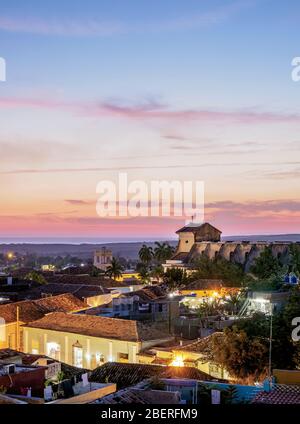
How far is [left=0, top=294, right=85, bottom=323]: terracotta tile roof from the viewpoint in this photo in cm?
2203

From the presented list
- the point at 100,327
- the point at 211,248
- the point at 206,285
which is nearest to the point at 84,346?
the point at 100,327

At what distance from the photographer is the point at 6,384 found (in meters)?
10.2

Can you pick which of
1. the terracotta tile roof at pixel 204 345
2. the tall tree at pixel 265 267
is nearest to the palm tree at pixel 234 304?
the terracotta tile roof at pixel 204 345

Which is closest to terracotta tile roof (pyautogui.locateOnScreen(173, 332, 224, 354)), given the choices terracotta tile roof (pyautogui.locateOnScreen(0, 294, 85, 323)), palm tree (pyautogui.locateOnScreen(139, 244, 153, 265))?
terracotta tile roof (pyautogui.locateOnScreen(0, 294, 85, 323))

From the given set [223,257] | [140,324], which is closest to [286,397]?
[140,324]

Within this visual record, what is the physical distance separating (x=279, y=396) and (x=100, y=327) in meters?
11.0

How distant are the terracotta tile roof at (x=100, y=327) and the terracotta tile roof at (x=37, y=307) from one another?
112 cm

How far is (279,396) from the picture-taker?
869 cm

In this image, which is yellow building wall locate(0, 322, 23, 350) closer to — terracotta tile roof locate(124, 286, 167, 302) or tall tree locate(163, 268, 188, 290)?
terracotta tile roof locate(124, 286, 167, 302)

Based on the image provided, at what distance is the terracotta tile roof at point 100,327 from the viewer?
18.0 meters

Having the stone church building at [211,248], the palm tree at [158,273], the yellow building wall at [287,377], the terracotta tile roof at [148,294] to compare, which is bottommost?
the yellow building wall at [287,377]

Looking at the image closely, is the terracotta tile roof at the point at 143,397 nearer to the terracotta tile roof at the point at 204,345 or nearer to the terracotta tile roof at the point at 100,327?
the terracotta tile roof at the point at 204,345

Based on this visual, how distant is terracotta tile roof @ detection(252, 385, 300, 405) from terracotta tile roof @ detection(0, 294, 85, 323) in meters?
14.3
